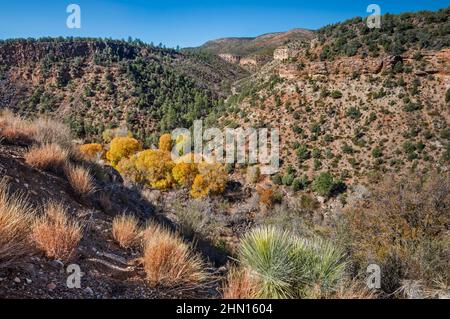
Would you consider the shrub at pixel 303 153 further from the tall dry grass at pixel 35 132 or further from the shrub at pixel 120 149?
the tall dry grass at pixel 35 132

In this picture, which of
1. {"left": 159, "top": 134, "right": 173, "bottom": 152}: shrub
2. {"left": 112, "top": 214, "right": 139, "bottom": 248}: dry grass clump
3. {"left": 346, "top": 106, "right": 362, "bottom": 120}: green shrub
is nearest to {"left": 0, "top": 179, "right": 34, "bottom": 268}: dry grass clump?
{"left": 112, "top": 214, "right": 139, "bottom": 248}: dry grass clump

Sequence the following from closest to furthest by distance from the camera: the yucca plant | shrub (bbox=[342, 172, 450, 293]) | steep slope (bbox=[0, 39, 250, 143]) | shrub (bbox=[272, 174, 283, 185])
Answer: the yucca plant → shrub (bbox=[342, 172, 450, 293]) → shrub (bbox=[272, 174, 283, 185]) → steep slope (bbox=[0, 39, 250, 143])

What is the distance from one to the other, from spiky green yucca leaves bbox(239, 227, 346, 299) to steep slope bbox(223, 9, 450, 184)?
993 inches

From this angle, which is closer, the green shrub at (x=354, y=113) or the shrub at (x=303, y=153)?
the shrub at (x=303, y=153)

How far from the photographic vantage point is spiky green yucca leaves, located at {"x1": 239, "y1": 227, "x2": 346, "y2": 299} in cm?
362

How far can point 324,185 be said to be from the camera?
28594 mm

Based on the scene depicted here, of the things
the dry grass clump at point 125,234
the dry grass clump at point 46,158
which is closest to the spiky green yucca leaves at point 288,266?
the dry grass clump at point 125,234

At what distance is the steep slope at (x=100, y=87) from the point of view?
47.5m

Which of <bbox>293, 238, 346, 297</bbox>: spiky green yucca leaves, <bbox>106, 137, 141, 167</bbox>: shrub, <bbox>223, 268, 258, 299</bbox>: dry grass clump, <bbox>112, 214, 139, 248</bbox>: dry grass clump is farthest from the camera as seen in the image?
<bbox>106, 137, 141, 167</bbox>: shrub

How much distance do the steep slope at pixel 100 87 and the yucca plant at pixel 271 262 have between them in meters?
43.1

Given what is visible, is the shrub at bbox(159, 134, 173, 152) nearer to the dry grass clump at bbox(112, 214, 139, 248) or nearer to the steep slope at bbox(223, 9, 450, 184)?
the steep slope at bbox(223, 9, 450, 184)

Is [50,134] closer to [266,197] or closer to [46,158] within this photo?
[46,158]

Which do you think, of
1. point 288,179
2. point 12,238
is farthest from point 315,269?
point 288,179
